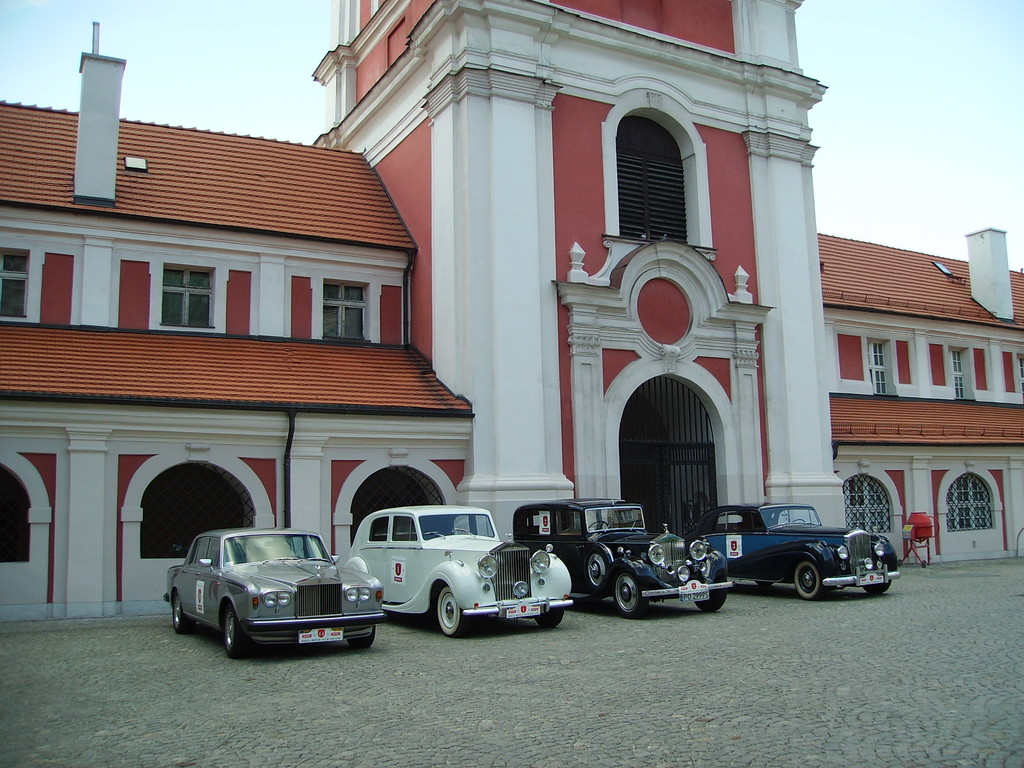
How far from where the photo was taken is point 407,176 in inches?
818

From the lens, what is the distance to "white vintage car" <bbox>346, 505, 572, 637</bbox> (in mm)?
11656

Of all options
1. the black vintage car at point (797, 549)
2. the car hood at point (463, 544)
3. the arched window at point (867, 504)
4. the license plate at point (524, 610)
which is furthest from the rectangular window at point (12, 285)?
the arched window at point (867, 504)

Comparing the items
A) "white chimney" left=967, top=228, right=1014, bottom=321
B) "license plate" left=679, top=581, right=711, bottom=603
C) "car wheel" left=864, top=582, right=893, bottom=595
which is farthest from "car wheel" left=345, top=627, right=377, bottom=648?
"white chimney" left=967, top=228, right=1014, bottom=321

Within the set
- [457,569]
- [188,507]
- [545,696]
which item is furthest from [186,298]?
[545,696]

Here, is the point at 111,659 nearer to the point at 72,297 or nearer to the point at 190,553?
the point at 190,553

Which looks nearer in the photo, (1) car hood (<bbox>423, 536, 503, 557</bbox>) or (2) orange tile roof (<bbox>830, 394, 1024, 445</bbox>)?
(1) car hood (<bbox>423, 536, 503, 557</bbox>)

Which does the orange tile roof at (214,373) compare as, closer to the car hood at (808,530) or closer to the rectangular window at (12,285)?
the rectangular window at (12,285)

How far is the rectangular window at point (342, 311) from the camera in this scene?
63.6 feet

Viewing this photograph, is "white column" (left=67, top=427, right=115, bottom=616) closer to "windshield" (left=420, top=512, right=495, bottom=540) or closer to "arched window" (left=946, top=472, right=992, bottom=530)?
"windshield" (left=420, top=512, right=495, bottom=540)

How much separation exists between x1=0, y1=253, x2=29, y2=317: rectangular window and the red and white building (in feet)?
0.18

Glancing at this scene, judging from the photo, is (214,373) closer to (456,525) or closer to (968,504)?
(456,525)

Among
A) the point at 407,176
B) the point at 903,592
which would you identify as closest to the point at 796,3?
the point at 407,176

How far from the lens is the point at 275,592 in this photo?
10094 mm

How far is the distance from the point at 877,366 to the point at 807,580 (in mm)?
13896
